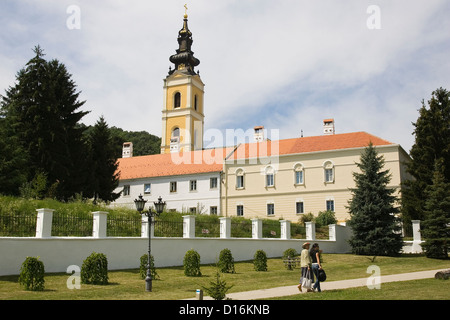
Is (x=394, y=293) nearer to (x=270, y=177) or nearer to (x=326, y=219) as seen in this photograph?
(x=326, y=219)

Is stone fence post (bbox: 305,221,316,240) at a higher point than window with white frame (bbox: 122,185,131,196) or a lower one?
lower

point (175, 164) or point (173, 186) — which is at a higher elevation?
point (175, 164)

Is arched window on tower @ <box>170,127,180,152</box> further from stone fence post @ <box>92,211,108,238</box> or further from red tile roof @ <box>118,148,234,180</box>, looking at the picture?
stone fence post @ <box>92,211,108,238</box>

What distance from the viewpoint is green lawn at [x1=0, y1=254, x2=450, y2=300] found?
44.9 ft

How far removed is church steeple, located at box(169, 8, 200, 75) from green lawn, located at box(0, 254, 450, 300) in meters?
49.1

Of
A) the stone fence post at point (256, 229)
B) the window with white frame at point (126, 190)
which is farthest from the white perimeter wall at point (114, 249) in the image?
the window with white frame at point (126, 190)

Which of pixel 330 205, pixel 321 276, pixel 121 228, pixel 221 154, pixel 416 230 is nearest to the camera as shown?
pixel 321 276

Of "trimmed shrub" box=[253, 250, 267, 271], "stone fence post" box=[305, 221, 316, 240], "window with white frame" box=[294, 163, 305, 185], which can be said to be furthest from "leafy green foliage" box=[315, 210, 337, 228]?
"trimmed shrub" box=[253, 250, 267, 271]

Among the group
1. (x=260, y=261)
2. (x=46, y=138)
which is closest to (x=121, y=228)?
(x=260, y=261)

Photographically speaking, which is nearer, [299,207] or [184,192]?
[299,207]

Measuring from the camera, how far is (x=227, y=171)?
155 ft

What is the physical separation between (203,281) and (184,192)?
30.3m

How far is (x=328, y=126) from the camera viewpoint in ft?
161
